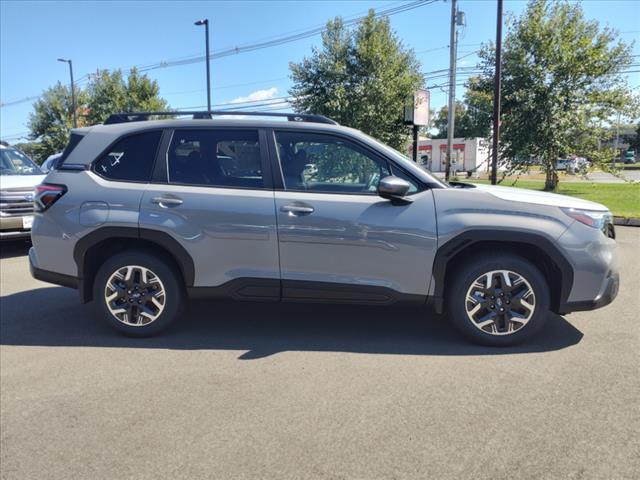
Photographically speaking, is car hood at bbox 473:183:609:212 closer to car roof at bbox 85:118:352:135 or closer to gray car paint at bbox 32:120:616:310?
gray car paint at bbox 32:120:616:310

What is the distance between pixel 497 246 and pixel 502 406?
4.50ft

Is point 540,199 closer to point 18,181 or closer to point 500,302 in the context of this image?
point 500,302

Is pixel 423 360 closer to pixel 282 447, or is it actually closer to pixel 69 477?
pixel 282 447

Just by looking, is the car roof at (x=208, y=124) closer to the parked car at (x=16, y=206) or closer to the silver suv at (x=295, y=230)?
the silver suv at (x=295, y=230)

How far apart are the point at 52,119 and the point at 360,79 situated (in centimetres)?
2723

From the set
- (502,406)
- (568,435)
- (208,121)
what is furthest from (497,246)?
A: (208,121)

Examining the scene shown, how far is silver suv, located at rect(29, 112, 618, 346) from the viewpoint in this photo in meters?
3.95

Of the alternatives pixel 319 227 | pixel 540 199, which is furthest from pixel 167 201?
pixel 540 199

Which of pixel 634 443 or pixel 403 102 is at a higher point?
pixel 403 102

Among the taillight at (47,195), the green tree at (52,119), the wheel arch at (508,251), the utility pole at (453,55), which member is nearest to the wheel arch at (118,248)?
the taillight at (47,195)

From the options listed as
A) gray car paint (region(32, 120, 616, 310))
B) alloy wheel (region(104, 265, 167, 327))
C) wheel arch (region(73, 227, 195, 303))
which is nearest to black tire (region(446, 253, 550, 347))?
gray car paint (region(32, 120, 616, 310))

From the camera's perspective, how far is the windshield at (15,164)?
9.22m

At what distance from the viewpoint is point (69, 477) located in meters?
2.56

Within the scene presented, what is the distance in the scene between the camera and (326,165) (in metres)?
4.19
